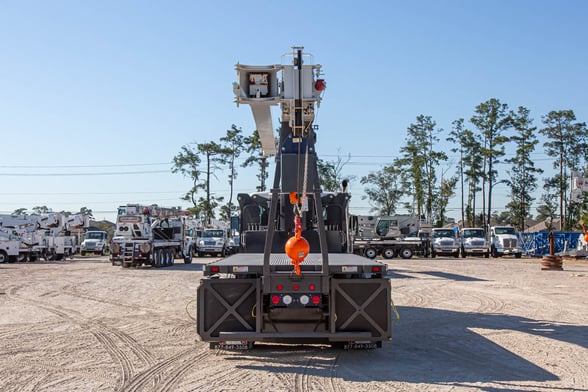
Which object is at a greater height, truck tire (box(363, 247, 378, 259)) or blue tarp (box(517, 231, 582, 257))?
blue tarp (box(517, 231, 582, 257))

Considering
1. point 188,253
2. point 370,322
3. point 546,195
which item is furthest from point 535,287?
point 546,195

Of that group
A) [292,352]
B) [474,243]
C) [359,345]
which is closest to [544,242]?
[474,243]

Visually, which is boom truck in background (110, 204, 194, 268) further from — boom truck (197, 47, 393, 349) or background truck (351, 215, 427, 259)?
boom truck (197, 47, 393, 349)

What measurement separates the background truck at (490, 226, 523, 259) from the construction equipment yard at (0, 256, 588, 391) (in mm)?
26042

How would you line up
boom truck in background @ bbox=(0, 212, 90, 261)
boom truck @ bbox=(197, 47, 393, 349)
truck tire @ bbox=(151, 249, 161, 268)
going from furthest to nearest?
boom truck in background @ bbox=(0, 212, 90, 261)
truck tire @ bbox=(151, 249, 161, 268)
boom truck @ bbox=(197, 47, 393, 349)

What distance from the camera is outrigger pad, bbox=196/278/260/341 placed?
23.6 ft

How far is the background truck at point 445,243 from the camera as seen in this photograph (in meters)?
40.1

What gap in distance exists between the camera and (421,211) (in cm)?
5869

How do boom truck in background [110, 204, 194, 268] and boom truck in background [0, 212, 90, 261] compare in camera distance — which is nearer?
boom truck in background [110, 204, 194, 268]

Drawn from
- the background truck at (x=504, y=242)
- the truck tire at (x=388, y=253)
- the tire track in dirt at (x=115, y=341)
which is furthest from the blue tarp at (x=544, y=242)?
the tire track in dirt at (x=115, y=341)

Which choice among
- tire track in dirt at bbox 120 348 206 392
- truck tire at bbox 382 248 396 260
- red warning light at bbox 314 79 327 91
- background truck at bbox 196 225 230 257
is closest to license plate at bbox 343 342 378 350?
tire track in dirt at bbox 120 348 206 392

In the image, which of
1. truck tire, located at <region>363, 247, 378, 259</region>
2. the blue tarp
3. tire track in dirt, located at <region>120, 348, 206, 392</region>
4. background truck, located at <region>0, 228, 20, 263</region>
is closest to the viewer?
tire track in dirt, located at <region>120, 348, 206, 392</region>

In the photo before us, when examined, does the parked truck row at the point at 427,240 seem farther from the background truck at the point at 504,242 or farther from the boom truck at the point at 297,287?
the boom truck at the point at 297,287

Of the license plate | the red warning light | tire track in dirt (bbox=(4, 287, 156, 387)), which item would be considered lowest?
tire track in dirt (bbox=(4, 287, 156, 387))
